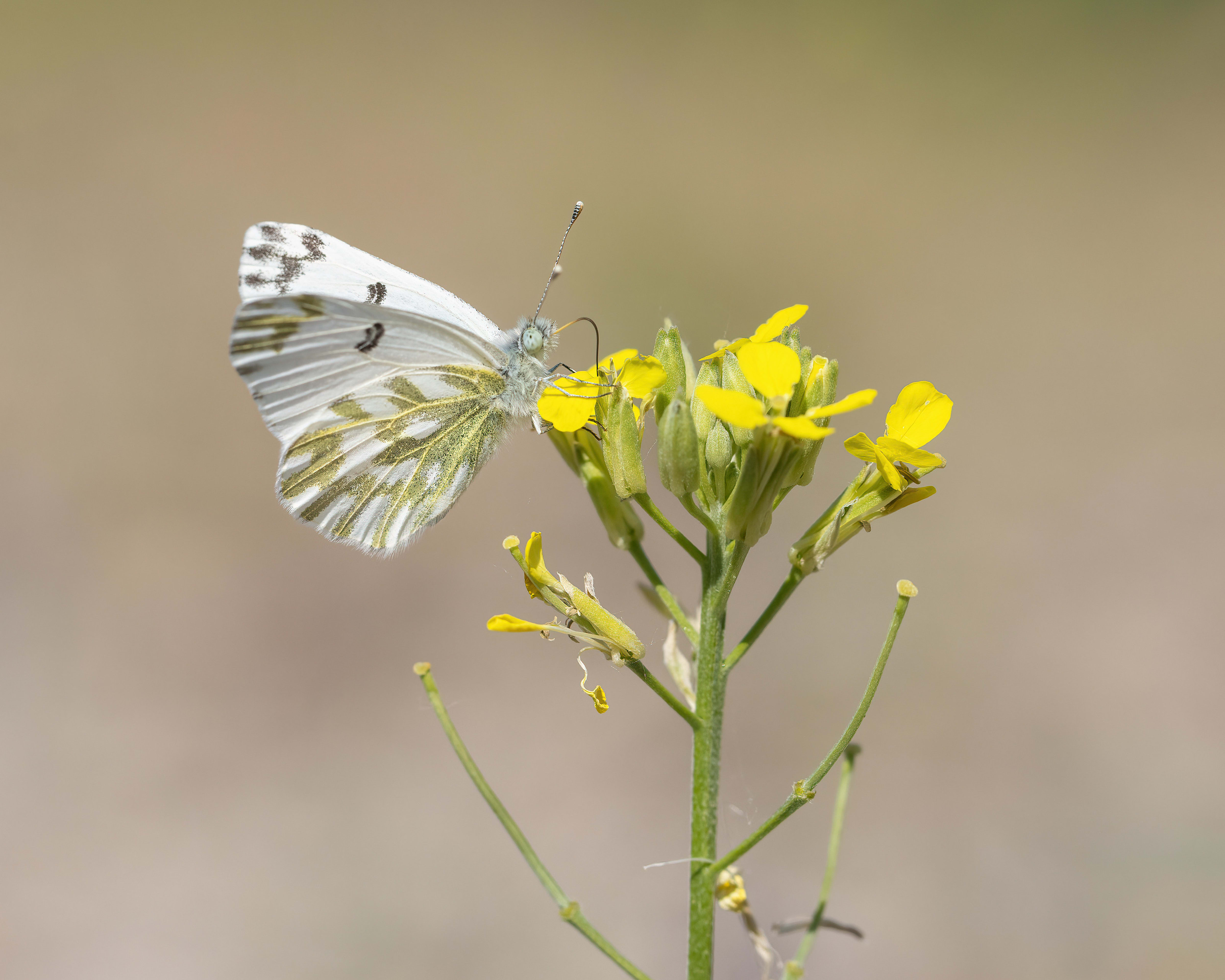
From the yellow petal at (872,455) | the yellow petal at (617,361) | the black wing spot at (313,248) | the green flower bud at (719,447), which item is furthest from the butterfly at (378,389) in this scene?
the yellow petal at (872,455)

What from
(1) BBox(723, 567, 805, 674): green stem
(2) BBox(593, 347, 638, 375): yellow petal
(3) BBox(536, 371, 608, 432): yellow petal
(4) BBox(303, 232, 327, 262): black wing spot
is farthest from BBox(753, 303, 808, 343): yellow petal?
(4) BBox(303, 232, 327, 262): black wing spot

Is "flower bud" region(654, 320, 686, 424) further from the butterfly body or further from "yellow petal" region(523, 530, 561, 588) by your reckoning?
the butterfly body

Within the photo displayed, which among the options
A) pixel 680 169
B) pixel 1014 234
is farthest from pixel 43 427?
pixel 1014 234

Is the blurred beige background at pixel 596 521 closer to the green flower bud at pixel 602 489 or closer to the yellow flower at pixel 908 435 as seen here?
the green flower bud at pixel 602 489

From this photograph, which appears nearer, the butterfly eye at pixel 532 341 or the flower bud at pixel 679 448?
the flower bud at pixel 679 448

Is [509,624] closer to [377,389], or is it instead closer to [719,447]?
[719,447]

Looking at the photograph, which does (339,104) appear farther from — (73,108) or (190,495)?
(190,495)
